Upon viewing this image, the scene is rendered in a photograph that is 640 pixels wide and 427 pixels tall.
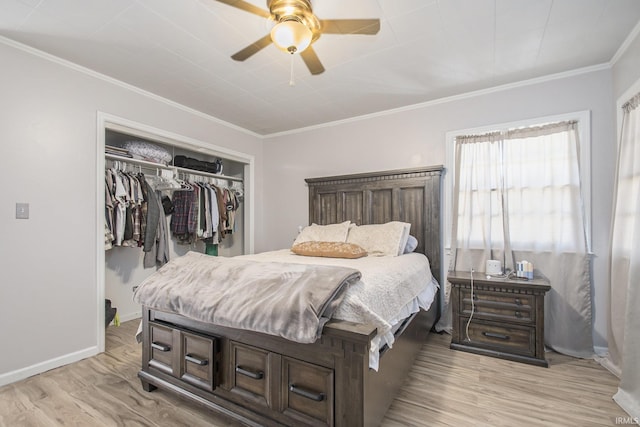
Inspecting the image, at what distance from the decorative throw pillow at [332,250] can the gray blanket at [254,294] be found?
0.98 metres

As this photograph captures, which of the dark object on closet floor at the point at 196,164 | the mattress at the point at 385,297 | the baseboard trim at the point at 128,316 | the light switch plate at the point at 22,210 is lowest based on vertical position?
the baseboard trim at the point at 128,316

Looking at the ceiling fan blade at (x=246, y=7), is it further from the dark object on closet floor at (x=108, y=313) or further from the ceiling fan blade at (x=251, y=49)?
the dark object on closet floor at (x=108, y=313)

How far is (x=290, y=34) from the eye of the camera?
5.27 feet

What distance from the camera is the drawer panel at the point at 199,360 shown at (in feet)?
5.41

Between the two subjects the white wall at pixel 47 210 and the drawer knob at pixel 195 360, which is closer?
the drawer knob at pixel 195 360

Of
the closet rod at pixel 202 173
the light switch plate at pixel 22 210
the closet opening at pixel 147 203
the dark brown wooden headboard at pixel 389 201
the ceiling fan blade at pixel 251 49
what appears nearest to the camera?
the ceiling fan blade at pixel 251 49

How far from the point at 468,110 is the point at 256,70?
225cm

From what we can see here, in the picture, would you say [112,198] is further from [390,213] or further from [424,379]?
[424,379]

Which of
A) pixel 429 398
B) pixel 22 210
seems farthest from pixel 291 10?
pixel 429 398

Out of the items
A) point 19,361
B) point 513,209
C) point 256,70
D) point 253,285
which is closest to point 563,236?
point 513,209

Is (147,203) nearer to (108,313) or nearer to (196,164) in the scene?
(196,164)

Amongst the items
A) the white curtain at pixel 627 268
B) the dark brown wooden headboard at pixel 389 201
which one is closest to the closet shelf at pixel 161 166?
the dark brown wooden headboard at pixel 389 201

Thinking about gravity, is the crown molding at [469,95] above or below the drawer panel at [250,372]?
above

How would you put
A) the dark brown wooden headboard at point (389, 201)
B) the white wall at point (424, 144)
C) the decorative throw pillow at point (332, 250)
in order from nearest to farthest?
the white wall at point (424, 144) < the decorative throw pillow at point (332, 250) < the dark brown wooden headboard at point (389, 201)
